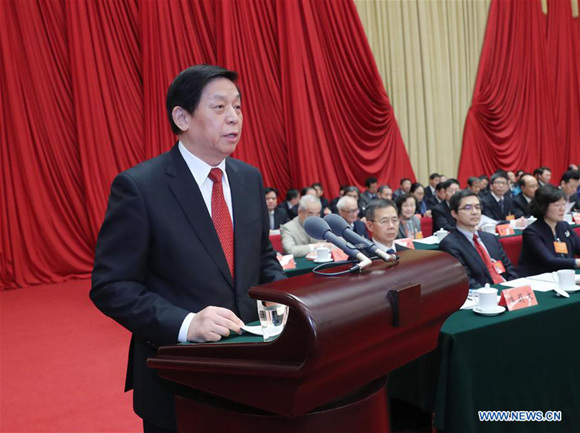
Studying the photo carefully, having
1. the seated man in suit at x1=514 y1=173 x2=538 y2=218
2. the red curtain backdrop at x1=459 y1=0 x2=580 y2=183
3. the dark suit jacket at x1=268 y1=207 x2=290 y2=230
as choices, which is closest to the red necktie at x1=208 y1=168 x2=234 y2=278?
the seated man in suit at x1=514 y1=173 x2=538 y2=218

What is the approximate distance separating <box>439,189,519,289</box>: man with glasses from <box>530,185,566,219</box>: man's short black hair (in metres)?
0.54

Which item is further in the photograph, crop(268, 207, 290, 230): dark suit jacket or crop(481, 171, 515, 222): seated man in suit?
crop(268, 207, 290, 230): dark suit jacket

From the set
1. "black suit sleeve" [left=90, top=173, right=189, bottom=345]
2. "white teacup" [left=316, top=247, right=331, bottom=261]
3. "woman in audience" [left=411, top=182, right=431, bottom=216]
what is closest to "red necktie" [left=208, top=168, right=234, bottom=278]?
"black suit sleeve" [left=90, top=173, right=189, bottom=345]

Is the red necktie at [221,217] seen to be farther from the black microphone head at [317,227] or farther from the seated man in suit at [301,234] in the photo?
the seated man in suit at [301,234]

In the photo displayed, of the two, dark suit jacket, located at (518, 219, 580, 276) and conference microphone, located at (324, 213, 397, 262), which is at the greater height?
conference microphone, located at (324, 213, 397, 262)

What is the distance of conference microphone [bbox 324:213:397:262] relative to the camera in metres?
0.88

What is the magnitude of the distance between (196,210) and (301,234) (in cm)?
337

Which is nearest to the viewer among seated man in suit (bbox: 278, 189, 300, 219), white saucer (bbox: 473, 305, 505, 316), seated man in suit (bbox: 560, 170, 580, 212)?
white saucer (bbox: 473, 305, 505, 316)

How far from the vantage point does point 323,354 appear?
0.67 meters

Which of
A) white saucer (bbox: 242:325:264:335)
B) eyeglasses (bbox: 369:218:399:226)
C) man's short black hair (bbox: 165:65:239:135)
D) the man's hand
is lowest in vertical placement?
eyeglasses (bbox: 369:218:399:226)

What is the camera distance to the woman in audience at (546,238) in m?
3.32

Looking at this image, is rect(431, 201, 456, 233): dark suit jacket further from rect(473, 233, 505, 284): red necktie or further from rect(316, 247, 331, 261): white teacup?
rect(473, 233, 505, 284): red necktie

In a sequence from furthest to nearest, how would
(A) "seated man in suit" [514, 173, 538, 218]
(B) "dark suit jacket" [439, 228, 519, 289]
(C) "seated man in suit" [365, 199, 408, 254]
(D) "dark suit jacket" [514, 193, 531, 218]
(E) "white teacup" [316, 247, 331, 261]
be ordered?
(D) "dark suit jacket" [514, 193, 531, 218]
(A) "seated man in suit" [514, 173, 538, 218]
(E) "white teacup" [316, 247, 331, 261]
(C) "seated man in suit" [365, 199, 408, 254]
(B) "dark suit jacket" [439, 228, 519, 289]

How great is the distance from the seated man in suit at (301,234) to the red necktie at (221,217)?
9.20 feet
